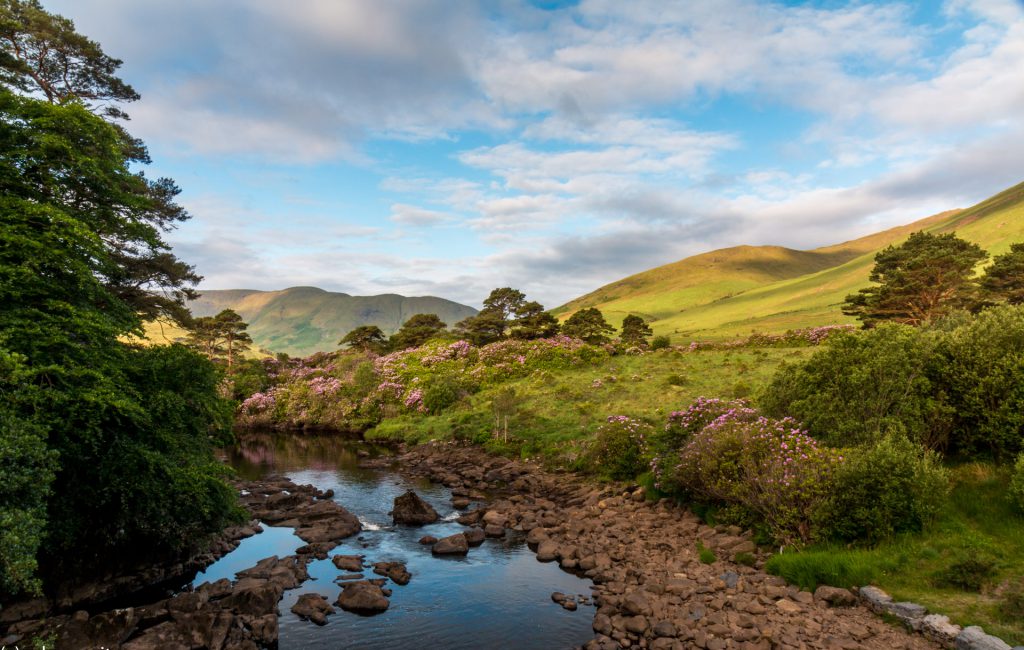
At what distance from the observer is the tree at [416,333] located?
78750mm

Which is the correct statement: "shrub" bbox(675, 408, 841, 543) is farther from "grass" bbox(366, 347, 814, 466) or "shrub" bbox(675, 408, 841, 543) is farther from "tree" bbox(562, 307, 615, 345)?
"tree" bbox(562, 307, 615, 345)

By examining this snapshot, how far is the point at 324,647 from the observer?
14180 millimetres

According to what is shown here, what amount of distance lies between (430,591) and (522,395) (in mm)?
30012

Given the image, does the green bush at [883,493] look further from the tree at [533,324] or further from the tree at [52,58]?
the tree at [533,324]

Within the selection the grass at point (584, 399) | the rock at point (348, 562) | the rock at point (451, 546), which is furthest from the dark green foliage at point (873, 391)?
the rock at point (348, 562)

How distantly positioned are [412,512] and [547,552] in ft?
26.4

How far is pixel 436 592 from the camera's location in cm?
1759

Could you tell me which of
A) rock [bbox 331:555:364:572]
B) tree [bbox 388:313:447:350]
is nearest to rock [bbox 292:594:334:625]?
rock [bbox 331:555:364:572]

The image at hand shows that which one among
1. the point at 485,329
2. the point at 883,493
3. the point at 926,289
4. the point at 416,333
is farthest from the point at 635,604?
the point at 416,333

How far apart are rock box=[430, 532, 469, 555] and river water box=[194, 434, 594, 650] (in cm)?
35

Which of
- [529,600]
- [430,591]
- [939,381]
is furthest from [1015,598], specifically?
[430,591]

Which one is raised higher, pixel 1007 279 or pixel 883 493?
pixel 1007 279

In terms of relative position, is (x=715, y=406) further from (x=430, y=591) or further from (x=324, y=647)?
(x=324, y=647)

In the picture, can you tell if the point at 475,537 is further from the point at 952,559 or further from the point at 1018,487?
the point at 1018,487
